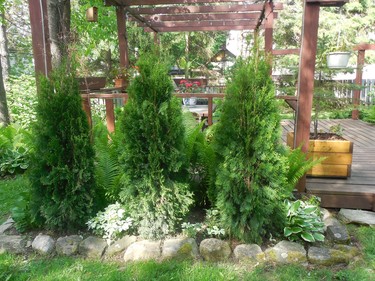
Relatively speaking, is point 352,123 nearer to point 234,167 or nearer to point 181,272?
point 234,167

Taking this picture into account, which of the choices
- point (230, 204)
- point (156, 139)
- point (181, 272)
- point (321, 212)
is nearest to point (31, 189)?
point (156, 139)

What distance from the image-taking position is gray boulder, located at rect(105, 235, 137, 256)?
103 inches

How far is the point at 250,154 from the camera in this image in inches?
101

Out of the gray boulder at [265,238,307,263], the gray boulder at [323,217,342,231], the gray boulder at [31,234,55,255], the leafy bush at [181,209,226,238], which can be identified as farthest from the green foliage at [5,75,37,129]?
the gray boulder at [323,217,342,231]

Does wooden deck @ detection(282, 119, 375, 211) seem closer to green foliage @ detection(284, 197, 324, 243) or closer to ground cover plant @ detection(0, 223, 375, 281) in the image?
green foliage @ detection(284, 197, 324, 243)

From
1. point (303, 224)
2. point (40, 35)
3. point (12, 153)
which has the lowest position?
point (303, 224)

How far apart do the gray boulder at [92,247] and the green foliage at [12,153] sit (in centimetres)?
251

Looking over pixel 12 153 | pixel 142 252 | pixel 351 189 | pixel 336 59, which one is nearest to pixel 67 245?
pixel 142 252

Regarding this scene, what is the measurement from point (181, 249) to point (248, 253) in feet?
1.73

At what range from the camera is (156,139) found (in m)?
2.54

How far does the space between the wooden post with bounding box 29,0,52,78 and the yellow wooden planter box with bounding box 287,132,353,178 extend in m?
2.94

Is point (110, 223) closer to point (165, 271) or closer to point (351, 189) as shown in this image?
point (165, 271)

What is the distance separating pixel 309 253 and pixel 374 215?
3.84 feet

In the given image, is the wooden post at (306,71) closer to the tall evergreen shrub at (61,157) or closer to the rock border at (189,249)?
the rock border at (189,249)
